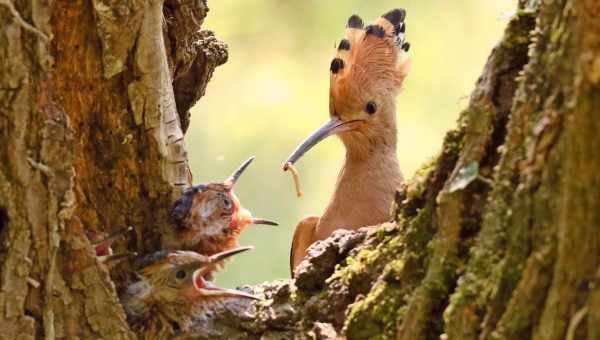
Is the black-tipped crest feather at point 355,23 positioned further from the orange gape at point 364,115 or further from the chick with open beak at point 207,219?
the chick with open beak at point 207,219

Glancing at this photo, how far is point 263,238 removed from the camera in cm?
779

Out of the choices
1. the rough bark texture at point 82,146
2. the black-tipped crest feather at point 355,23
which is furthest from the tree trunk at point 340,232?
the black-tipped crest feather at point 355,23

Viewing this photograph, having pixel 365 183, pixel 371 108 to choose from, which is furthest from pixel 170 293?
pixel 371 108

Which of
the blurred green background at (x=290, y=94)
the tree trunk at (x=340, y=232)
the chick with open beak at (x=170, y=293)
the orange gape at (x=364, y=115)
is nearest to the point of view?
the tree trunk at (x=340, y=232)

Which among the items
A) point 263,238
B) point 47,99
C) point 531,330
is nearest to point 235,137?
point 263,238

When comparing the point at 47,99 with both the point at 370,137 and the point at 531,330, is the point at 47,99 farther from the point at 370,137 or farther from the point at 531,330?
the point at 370,137

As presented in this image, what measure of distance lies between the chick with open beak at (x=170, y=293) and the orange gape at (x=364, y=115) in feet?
3.81

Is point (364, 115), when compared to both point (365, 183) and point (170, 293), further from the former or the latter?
point (170, 293)

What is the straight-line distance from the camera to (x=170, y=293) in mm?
2961

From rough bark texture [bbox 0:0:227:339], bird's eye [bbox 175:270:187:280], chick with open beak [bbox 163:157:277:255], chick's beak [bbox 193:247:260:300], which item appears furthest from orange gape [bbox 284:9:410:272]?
bird's eye [bbox 175:270:187:280]

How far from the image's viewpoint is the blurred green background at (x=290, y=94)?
7.30 metres

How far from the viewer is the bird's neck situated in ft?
13.4

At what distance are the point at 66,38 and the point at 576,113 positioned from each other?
1.61 meters

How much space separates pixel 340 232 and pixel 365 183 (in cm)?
126
